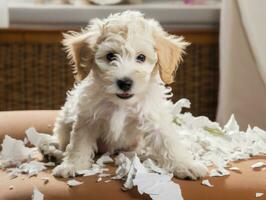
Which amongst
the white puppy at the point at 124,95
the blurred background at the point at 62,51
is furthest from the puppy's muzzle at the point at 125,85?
the blurred background at the point at 62,51

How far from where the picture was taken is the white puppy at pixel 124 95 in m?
1.36

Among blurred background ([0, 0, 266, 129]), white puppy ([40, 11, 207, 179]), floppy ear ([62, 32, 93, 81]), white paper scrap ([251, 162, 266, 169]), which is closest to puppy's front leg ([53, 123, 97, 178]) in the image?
white puppy ([40, 11, 207, 179])

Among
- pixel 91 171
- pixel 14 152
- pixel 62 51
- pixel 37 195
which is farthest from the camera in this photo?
pixel 62 51

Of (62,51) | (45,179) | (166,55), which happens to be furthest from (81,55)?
(62,51)

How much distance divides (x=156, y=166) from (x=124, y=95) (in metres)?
0.18

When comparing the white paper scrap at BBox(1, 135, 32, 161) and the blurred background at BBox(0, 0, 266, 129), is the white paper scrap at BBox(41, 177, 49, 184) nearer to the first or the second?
the white paper scrap at BBox(1, 135, 32, 161)

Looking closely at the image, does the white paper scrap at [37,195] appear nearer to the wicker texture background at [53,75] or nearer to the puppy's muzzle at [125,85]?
the puppy's muzzle at [125,85]

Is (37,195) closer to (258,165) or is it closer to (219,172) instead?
(219,172)

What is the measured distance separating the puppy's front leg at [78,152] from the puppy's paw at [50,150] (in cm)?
6

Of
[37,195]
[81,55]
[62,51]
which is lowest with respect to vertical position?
[37,195]

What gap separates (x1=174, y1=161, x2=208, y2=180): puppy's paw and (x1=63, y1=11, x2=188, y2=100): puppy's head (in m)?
0.19

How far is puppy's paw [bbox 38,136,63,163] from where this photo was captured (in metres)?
1.51

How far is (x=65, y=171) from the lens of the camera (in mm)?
1361

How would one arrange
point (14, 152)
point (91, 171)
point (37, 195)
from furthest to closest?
point (14, 152) < point (91, 171) < point (37, 195)
